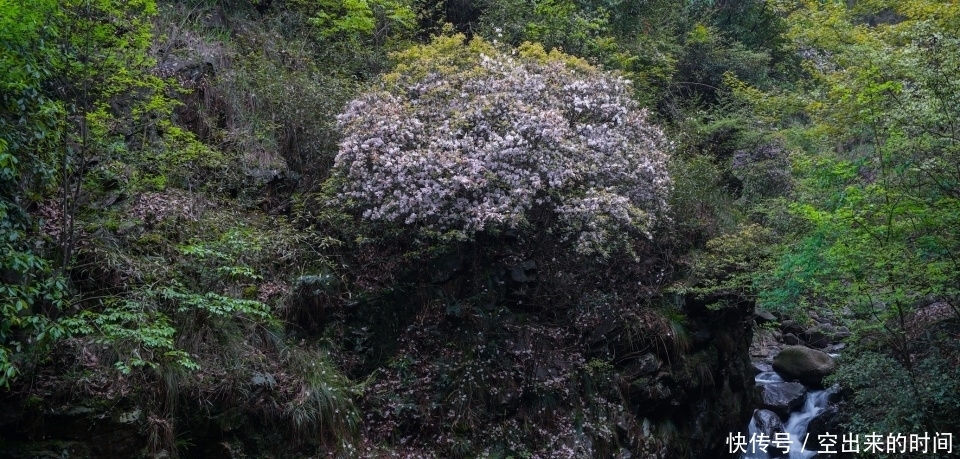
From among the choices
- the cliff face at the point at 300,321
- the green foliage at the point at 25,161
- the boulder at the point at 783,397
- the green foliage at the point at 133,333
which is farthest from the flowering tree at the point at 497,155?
the boulder at the point at 783,397

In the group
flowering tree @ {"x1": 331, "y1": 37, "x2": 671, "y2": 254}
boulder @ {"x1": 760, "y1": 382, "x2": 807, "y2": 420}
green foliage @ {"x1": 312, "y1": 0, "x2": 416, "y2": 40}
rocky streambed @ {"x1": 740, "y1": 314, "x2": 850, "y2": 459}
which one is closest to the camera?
flowering tree @ {"x1": 331, "y1": 37, "x2": 671, "y2": 254}

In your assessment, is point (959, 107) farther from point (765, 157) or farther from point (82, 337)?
point (82, 337)

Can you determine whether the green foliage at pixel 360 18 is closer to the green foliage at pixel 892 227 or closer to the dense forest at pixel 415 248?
the dense forest at pixel 415 248

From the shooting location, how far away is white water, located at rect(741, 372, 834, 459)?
40.6 ft

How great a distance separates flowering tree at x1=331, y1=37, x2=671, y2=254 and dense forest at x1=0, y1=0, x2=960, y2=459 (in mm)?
43

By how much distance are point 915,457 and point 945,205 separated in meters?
3.52

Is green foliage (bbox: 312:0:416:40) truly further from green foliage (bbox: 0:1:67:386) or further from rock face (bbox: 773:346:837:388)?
rock face (bbox: 773:346:837:388)

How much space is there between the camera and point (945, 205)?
29.1ft

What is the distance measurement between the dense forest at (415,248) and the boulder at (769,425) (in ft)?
0.23

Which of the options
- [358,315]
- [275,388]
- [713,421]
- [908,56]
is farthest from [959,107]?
[275,388]

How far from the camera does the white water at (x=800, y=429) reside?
40.6ft

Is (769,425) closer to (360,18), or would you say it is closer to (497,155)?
(497,155)

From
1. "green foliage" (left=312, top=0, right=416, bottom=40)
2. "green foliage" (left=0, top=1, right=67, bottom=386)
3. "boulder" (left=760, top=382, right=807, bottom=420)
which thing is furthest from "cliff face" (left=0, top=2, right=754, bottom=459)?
"boulder" (left=760, top=382, right=807, bottom=420)

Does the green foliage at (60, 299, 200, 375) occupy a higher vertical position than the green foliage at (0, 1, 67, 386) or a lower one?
lower
